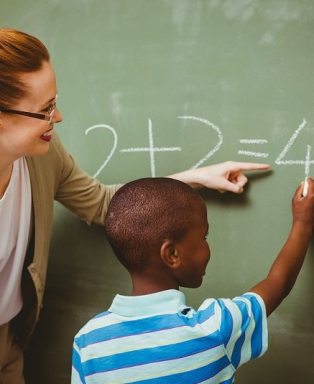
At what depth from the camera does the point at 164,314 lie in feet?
2.79

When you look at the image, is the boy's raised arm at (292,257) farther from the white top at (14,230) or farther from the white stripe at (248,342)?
the white top at (14,230)

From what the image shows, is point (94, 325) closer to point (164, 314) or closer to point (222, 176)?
point (164, 314)

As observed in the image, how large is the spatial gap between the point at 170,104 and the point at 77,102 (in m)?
0.23

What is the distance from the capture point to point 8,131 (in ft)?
3.25

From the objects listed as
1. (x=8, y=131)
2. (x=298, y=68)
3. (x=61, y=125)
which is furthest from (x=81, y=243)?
(x=298, y=68)

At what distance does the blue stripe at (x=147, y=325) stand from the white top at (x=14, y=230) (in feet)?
1.11

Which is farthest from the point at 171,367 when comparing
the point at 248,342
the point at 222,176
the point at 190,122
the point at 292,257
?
the point at 190,122

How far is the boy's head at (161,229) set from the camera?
0.86 metres

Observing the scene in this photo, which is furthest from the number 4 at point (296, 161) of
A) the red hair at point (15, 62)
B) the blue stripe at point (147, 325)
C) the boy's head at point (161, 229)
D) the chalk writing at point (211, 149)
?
the red hair at point (15, 62)

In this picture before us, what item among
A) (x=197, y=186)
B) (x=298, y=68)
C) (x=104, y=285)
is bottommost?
(x=104, y=285)

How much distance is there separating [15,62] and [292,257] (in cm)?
59

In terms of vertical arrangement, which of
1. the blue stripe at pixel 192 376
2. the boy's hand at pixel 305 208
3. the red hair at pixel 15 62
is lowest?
the blue stripe at pixel 192 376

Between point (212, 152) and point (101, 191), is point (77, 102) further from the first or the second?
point (212, 152)

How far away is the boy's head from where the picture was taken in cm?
86
